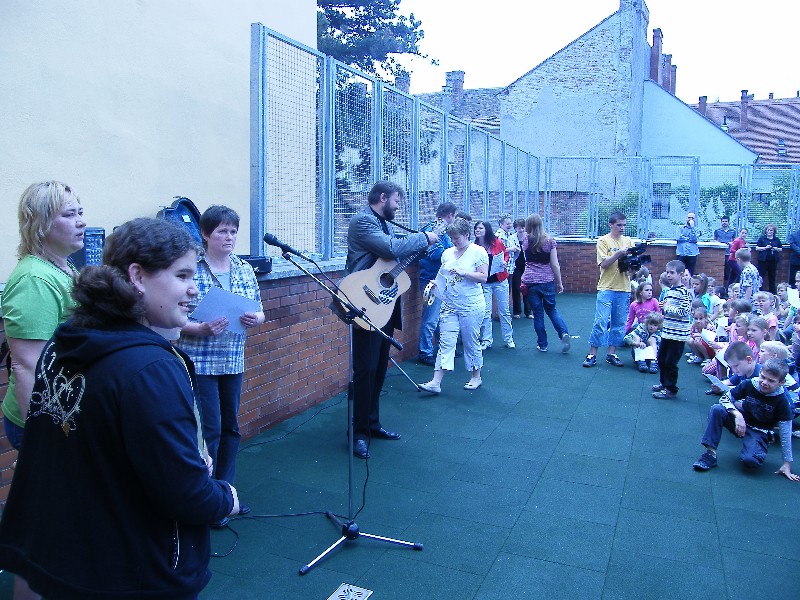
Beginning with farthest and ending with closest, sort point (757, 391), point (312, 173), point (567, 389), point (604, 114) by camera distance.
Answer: point (604, 114)
point (567, 389)
point (312, 173)
point (757, 391)

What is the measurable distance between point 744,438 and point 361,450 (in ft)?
9.61

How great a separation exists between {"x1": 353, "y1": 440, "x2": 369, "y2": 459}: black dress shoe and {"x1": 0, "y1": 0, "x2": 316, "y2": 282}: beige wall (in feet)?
8.16

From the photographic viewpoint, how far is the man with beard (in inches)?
211

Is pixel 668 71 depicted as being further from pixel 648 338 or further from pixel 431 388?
pixel 431 388

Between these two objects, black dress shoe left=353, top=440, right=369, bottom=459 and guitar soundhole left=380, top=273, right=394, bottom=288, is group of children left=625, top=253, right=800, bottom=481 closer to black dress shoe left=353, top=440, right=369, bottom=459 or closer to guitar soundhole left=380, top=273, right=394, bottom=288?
black dress shoe left=353, top=440, right=369, bottom=459

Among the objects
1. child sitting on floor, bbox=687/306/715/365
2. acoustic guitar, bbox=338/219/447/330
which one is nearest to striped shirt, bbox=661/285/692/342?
child sitting on floor, bbox=687/306/715/365

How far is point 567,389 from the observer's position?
762cm

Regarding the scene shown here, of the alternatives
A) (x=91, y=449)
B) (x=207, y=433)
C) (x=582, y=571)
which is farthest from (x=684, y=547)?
(x=91, y=449)

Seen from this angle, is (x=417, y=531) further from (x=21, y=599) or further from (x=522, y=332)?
(x=522, y=332)

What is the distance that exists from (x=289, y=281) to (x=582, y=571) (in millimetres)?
3448

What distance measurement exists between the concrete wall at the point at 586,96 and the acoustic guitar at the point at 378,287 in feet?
73.2

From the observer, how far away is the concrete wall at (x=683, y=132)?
29.0 metres

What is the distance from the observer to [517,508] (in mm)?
4477

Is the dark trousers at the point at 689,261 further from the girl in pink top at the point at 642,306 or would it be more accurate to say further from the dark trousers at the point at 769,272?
the girl in pink top at the point at 642,306
